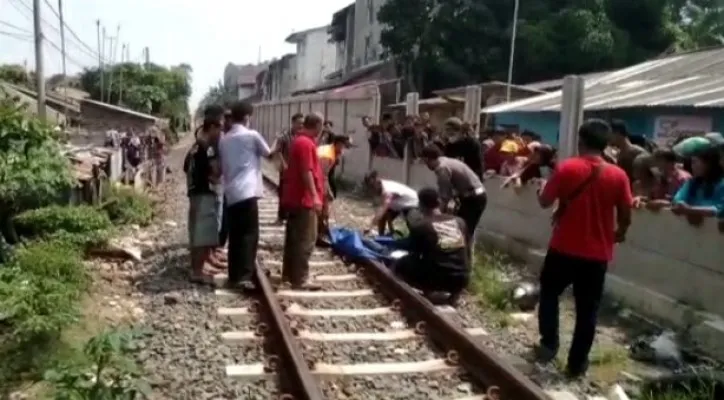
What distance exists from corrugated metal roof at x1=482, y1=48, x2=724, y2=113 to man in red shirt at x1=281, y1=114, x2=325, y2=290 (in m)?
5.61

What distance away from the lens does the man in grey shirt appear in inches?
358

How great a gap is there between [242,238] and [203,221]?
1.89 ft

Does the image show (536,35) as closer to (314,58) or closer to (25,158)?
(25,158)

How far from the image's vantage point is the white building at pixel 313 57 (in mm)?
72812

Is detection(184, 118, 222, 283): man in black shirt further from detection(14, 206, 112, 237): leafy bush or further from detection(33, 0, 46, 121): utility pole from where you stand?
detection(33, 0, 46, 121): utility pole

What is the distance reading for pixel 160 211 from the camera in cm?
1698

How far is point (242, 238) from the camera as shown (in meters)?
8.88

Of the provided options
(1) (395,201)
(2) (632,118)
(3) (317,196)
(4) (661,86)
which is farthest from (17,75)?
(3) (317,196)

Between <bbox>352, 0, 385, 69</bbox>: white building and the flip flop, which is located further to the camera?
Answer: <bbox>352, 0, 385, 69</bbox>: white building

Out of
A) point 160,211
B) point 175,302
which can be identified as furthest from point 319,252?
point 160,211

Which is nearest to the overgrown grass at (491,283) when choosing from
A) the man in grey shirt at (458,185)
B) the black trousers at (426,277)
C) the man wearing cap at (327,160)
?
the black trousers at (426,277)

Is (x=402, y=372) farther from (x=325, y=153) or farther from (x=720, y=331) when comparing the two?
(x=325, y=153)

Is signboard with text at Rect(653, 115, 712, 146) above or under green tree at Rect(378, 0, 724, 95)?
under

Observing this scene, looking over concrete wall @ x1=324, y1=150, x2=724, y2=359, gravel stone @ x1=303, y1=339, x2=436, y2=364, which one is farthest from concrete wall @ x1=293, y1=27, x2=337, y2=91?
gravel stone @ x1=303, y1=339, x2=436, y2=364
